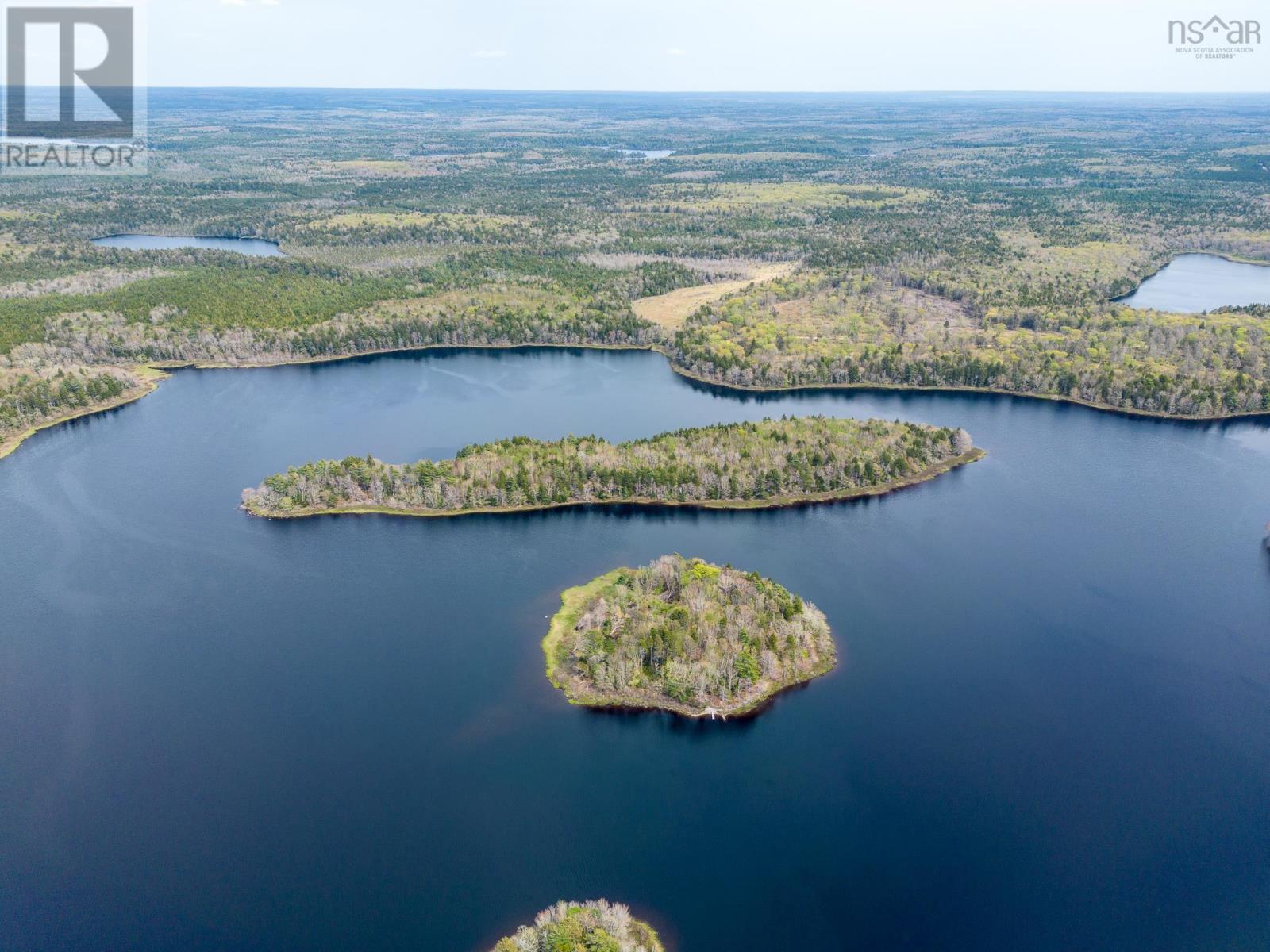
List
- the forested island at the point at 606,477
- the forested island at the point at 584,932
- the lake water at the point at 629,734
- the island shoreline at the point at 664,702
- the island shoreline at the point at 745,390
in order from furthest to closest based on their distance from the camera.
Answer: the island shoreline at the point at 745,390, the forested island at the point at 606,477, the island shoreline at the point at 664,702, the lake water at the point at 629,734, the forested island at the point at 584,932

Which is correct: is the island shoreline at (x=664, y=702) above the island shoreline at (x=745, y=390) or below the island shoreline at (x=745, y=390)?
below

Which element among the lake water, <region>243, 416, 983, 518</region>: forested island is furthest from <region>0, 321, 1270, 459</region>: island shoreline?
<region>243, 416, 983, 518</region>: forested island

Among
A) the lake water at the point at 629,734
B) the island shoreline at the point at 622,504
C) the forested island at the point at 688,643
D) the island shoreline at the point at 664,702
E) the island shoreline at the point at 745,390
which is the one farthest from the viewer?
the island shoreline at the point at 745,390

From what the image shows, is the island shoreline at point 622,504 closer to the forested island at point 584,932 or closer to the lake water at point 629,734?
the lake water at point 629,734

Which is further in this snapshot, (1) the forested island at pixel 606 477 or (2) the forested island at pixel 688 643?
(1) the forested island at pixel 606 477

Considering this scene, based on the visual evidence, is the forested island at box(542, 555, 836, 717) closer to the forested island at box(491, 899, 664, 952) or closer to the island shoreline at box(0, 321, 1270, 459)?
the forested island at box(491, 899, 664, 952)

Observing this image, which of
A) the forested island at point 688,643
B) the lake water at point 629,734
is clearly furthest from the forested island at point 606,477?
the forested island at point 688,643

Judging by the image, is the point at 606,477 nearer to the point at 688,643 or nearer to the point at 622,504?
the point at 622,504
